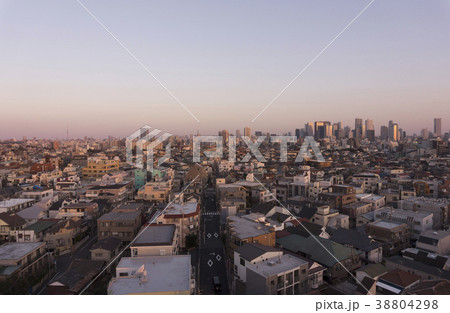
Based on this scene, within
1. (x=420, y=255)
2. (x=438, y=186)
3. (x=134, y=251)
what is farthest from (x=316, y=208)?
(x=438, y=186)

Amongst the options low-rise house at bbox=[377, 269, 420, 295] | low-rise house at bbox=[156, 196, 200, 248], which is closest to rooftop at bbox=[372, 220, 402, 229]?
low-rise house at bbox=[377, 269, 420, 295]

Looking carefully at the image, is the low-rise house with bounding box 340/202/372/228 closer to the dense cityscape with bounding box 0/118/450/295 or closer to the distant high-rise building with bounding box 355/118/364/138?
the dense cityscape with bounding box 0/118/450/295

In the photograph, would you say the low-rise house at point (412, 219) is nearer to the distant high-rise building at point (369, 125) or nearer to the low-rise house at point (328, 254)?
the low-rise house at point (328, 254)

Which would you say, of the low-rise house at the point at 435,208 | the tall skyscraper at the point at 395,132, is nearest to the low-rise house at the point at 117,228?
the low-rise house at the point at 435,208

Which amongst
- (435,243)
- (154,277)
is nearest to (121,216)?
(154,277)

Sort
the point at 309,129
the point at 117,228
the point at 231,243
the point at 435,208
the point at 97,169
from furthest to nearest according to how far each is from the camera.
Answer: the point at 309,129 → the point at 97,169 → the point at 435,208 → the point at 117,228 → the point at 231,243

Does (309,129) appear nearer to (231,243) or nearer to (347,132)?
(347,132)
